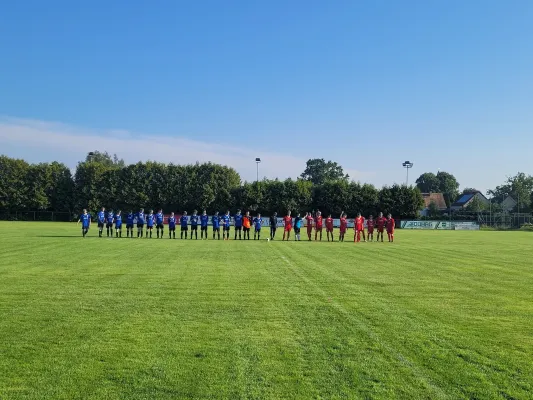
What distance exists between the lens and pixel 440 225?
2734 inches

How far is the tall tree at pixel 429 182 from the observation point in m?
153

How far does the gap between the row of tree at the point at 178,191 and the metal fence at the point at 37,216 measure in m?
→ 0.82

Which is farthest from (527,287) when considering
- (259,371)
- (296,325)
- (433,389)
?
(259,371)

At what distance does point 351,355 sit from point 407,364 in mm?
708

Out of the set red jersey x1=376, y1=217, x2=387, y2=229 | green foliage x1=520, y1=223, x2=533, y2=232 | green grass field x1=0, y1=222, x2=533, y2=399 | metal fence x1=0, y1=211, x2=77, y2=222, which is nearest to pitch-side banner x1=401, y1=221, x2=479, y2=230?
green foliage x1=520, y1=223, x2=533, y2=232

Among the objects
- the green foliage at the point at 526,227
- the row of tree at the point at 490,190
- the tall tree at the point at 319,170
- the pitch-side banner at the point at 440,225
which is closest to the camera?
the green foliage at the point at 526,227

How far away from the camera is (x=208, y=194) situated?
75.7m

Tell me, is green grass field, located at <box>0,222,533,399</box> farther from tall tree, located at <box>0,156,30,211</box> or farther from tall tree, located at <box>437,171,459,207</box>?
tall tree, located at <box>437,171,459,207</box>

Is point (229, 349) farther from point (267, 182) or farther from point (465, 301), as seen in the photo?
point (267, 182)

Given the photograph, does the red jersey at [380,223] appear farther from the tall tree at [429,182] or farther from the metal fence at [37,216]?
the tall tree at [429,182]

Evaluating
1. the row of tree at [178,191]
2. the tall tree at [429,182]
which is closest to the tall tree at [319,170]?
the tall tree at [429,182]

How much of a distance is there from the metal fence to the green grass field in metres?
70.1

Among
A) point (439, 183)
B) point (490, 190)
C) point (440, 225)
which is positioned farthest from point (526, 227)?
point (439, 183)

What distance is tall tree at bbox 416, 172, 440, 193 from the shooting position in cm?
15268
